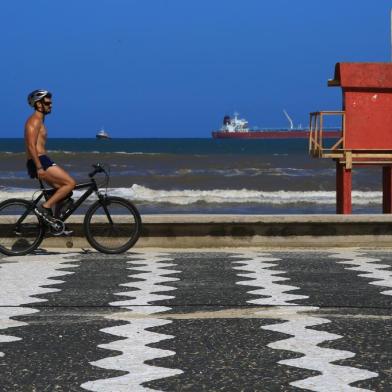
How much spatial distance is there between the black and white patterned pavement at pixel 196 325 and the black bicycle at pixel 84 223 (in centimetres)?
57

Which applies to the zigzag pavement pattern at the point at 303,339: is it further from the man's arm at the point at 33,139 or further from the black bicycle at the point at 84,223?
the man's arm at the point at 33,139

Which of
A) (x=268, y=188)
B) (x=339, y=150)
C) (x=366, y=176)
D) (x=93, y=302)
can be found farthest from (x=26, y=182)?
(x=93, y=302)

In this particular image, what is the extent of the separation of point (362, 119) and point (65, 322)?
1028 centimetres

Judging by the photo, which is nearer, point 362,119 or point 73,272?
point 73,272

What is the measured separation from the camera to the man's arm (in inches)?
432

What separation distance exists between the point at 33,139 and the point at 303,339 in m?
5.57

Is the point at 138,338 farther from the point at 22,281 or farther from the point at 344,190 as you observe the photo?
the point at 344,190

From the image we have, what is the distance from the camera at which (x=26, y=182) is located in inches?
1713

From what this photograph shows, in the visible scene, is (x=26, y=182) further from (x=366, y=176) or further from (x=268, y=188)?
(x=366, y=176)

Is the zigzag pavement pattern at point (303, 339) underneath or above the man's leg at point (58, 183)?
underneath

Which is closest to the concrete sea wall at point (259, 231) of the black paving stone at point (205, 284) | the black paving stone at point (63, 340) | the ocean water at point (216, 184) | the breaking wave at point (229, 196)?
the black paving stone at point (205, 284)

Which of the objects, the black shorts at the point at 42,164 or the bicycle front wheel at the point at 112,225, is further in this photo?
the bicycle front wheel at the point at 112,225

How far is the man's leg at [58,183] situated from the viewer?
10971 mm

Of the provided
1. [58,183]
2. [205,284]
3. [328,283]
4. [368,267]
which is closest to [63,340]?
[205,284]
